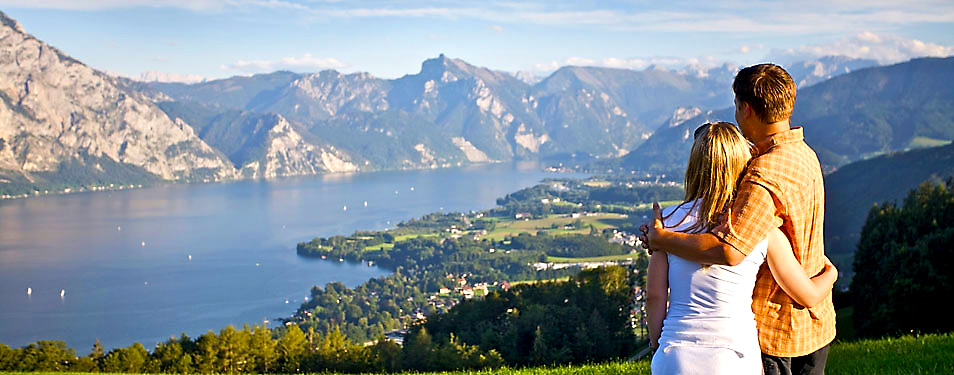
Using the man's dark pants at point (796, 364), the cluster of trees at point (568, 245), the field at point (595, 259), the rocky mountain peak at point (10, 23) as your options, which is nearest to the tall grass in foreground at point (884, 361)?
the man's dark pants at point (796, 364)

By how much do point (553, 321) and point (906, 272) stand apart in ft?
36.8

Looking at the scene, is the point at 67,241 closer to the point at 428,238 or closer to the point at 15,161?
the point at 428,238

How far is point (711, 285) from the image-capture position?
2885mm

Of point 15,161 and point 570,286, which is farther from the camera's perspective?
point 15,161

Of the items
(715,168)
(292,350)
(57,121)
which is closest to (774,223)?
(715,168)

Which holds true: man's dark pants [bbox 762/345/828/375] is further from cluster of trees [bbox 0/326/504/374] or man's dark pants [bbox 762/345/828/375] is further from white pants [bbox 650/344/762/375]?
cluster of trees [bbox 0/326/504/374]

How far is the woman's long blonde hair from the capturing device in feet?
9.59

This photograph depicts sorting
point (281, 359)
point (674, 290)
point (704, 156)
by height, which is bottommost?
point (281, 359)

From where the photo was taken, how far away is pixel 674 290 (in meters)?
2.98

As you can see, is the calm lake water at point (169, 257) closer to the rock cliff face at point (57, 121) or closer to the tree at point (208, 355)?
the rock cliff face at point (57, 121)

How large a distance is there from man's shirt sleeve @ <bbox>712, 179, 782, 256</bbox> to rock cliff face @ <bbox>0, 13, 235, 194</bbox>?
18180 cm

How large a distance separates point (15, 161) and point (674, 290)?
189 meters

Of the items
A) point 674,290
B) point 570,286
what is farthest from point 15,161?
point 674,290

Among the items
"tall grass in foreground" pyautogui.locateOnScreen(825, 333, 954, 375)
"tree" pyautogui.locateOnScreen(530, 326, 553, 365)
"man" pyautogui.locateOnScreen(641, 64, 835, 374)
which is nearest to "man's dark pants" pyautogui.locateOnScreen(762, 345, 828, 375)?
"man" pyautogui.locateOnScreen(641, 64, 835, 374)
